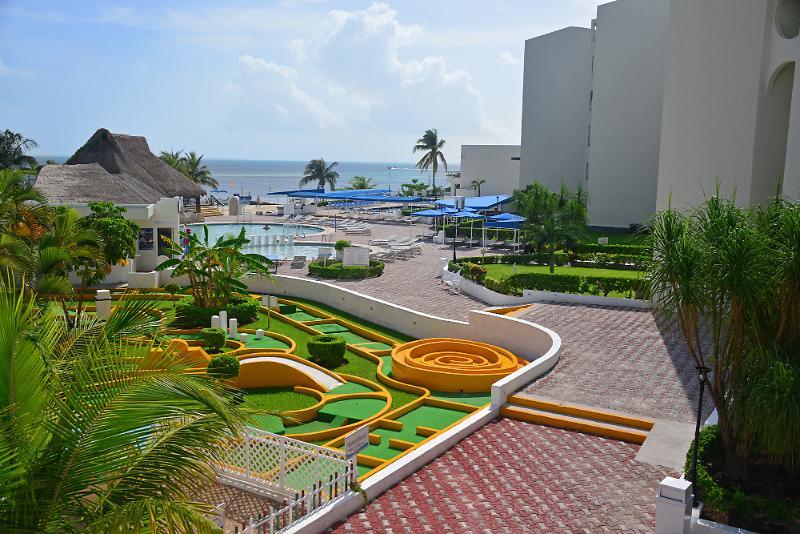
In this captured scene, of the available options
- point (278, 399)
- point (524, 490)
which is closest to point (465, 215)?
point (278, 399)

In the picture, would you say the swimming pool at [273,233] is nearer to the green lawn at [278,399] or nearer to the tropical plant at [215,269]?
the tropical plant at [215,269]

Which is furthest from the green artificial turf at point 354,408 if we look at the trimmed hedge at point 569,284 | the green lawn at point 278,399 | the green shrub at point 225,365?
the trimmed hedge at point 569,284

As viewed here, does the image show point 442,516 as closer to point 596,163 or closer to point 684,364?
point 684,364

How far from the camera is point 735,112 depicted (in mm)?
19000

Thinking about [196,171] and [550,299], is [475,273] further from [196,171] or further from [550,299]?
[196,171]

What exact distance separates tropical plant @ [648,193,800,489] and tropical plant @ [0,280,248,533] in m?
6.49

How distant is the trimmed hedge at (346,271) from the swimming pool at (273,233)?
215cm

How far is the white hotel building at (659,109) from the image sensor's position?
18.2 meters

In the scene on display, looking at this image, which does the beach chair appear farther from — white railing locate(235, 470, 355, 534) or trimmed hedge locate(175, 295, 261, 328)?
white railing locate(235, 470, 355, 534)

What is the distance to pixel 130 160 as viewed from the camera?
38375 mm

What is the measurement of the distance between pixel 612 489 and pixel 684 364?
260 inches

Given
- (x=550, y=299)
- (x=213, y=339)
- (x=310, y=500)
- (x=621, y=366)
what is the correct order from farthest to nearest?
1. (x=550, y=299)
2. (x=213, y=339)
3. (x=621, y=366)
4. (x=310, y=500)

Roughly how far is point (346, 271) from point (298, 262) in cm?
420

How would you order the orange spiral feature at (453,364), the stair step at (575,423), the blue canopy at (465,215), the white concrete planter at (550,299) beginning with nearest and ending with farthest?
1. the stair step at (575,423)
2. the orange spiral feature at (453,364)
3. the white concrete planter at (550,299)
4. the blue canopy at (465,215)
